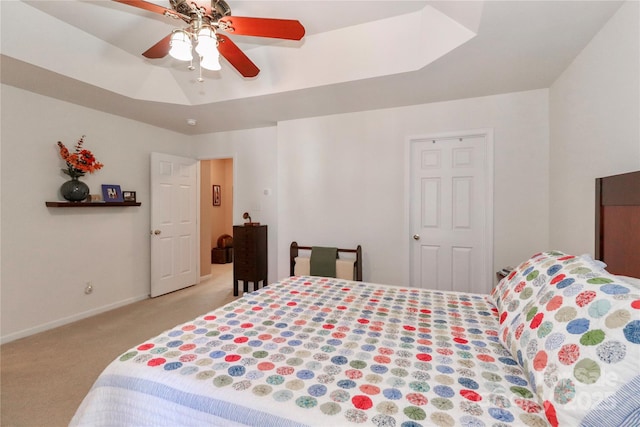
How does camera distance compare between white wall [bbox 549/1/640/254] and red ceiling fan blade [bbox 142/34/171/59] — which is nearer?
white wall [bbox 549/1/640/254]

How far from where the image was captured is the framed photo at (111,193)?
3.50 metres

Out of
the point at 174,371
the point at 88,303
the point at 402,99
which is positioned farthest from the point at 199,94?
the point at 174,371

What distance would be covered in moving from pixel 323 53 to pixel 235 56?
95cm

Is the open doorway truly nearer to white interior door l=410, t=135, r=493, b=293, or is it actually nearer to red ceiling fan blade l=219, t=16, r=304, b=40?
white interior door l=410, t=135, r=493, b=293

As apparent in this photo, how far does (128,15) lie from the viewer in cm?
227

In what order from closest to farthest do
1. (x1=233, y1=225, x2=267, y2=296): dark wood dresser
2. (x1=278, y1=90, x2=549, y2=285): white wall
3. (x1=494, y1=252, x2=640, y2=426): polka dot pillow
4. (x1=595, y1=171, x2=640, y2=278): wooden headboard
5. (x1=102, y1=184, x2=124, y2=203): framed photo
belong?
(x1=494, y1=252, x2=640, y2=426): polka dot pillow → (x1=595, y1=171, x2=640, y2=278): wooden headboard → (x1=278, y1=90, x2=549, y2=285): white wall → (x1=102, y1=184, x2=124, y2=203): framed photo → (x1=233, y1=225, x2=267, y2=296): dark wood dresser

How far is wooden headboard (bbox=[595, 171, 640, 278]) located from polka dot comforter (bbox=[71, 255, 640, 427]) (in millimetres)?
484

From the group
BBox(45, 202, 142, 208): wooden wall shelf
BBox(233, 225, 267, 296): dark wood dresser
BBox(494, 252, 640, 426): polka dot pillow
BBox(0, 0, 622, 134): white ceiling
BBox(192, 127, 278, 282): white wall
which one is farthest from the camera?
BBox(192, 127, 278, 282): white wall

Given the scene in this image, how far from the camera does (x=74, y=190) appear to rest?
3100mm

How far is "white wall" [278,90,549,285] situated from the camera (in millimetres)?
2875

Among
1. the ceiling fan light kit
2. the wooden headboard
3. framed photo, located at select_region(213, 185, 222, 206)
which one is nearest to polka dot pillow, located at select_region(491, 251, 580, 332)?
the wooden headboard

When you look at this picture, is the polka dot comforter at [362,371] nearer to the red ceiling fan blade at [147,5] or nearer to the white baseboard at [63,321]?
the red ceiling fan blade at [147,5]

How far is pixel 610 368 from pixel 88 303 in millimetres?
4412

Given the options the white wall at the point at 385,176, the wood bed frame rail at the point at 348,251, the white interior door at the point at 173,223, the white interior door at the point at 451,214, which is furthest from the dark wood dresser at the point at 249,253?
the white interior door at the point at 451,214
